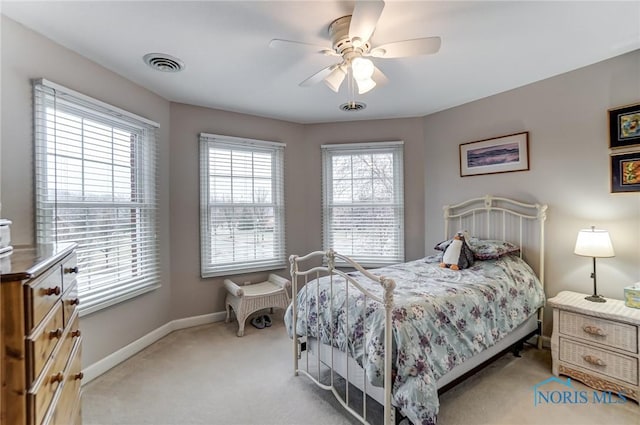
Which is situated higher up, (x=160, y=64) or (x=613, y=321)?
(x=160, y=64)

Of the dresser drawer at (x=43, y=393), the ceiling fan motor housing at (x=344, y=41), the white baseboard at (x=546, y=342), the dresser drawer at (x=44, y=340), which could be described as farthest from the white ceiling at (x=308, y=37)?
the white baseboard at (x=546, y=342)

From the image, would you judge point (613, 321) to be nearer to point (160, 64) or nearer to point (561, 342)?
point (561, 342)

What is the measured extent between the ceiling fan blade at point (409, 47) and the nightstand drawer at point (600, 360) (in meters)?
2.40

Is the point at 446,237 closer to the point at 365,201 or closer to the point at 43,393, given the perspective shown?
the point at 365,201

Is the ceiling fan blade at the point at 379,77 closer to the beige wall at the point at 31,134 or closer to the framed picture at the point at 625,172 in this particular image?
the framed picture at the point at 625,172

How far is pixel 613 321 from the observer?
6.74 ft

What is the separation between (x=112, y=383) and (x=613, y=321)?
12.2 ft

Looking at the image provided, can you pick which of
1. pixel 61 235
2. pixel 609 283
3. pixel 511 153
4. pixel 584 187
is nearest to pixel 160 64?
pixel 61 235

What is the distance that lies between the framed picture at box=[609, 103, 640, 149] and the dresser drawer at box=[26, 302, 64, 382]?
373 cm

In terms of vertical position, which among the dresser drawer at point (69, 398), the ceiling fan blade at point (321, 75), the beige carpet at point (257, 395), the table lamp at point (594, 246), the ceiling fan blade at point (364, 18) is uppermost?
the ceiling fan blade at point (364, 18)

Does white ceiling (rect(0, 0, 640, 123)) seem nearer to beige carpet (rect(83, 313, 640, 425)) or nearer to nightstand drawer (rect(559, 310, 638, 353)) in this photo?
nightstand drawer (rect(559, 310, 638, 353))

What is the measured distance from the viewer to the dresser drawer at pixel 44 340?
0.87 m

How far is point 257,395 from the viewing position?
83.4 inches

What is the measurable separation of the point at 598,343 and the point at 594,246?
0.71 m
